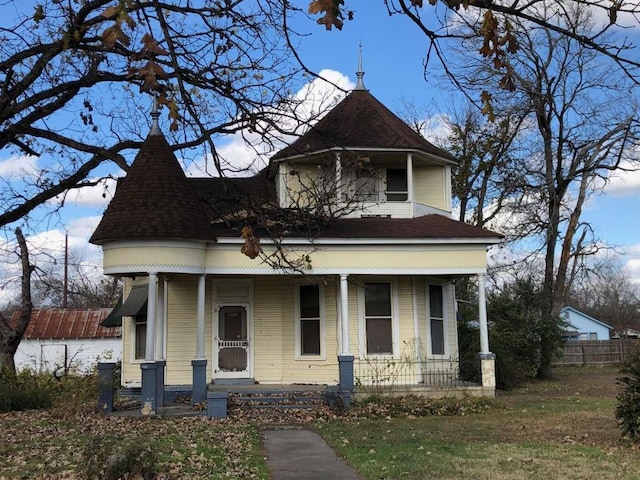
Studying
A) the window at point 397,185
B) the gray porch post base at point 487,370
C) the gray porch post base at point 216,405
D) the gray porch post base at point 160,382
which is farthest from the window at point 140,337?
the gray porch post base at point 487,370

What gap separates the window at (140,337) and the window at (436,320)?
8277 mm

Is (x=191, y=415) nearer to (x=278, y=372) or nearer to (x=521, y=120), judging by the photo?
(x=278, y=372)

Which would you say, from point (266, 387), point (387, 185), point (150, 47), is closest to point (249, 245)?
point (150, 47)

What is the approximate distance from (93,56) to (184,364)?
29.2 ft

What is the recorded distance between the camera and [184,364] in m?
18.4

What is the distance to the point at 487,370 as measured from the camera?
57.3 feet

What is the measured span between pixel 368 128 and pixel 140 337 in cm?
916

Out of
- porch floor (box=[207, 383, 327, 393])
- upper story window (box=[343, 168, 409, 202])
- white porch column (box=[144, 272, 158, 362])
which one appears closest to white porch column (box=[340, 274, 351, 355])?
porch floor (box=[207, 383, 327, 393])

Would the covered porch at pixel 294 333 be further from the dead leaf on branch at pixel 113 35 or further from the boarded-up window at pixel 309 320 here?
the dead leaf on branch at pixel 113 35

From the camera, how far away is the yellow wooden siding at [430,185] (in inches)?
811

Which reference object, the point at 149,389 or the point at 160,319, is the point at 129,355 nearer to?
the point at 160,319

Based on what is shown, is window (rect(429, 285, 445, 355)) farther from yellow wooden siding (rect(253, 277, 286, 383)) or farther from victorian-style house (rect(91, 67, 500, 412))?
yellow wooden siding (rect(253, 277, 286, 383))

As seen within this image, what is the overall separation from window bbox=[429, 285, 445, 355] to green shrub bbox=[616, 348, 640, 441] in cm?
837

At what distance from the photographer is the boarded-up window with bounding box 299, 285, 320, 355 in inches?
734
